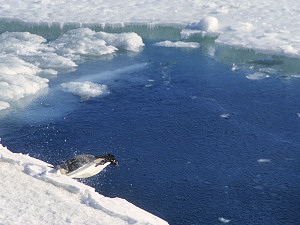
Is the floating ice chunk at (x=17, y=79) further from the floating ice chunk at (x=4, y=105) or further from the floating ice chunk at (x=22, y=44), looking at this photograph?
the floating ice chunk at (x=22, y=44)

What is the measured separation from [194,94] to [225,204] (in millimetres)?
8218

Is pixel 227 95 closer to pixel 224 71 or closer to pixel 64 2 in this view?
pixel 224 71

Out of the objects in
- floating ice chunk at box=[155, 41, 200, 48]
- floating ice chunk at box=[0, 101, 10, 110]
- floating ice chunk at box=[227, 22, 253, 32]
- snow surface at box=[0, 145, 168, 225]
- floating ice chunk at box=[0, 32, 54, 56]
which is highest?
floating ice chunk at box=[227, 22, 253, 32]

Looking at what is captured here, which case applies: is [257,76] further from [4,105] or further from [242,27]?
[4,105]

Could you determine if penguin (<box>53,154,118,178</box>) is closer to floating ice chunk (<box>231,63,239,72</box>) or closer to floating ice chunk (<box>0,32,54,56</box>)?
floating ice chunk (<box>231,63,239,72</box>)

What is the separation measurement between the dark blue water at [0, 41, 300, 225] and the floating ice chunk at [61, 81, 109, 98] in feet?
1.32

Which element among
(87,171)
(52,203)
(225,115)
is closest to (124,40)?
(225,115)

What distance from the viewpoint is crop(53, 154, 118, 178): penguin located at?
46.3 feet

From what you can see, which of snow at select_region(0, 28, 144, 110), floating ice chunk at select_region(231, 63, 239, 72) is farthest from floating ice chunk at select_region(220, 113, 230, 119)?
snow at select_region(0, 28, 144, 110)

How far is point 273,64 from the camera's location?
2533 centimetres

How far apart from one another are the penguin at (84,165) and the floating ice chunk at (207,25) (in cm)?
1576

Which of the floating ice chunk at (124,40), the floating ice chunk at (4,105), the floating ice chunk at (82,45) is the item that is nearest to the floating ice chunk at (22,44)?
the floating ice chunk at (82,45)

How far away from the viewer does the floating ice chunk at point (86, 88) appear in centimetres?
2200

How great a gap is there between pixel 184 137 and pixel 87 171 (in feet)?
15.9
